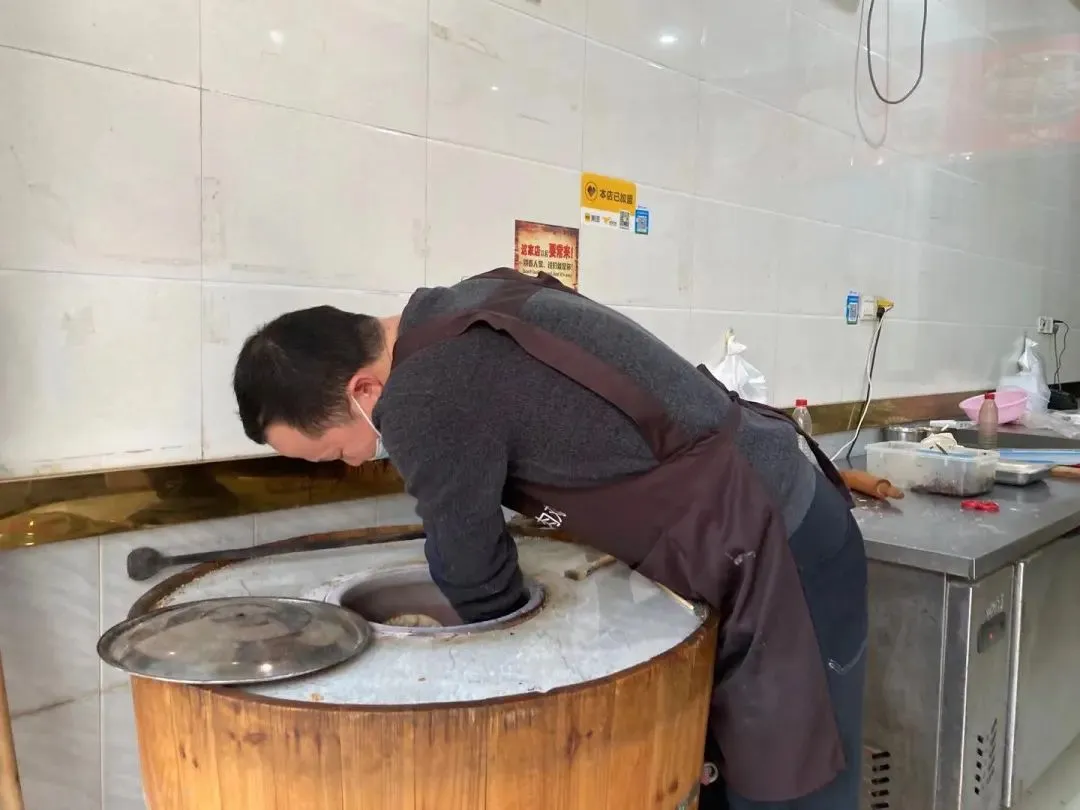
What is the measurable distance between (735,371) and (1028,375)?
188cm

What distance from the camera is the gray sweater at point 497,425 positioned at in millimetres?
1022

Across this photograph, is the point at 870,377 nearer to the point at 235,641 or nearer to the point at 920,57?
the point at 920,57

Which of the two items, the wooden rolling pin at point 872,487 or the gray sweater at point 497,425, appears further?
the wooden rolling pin at point 872,487

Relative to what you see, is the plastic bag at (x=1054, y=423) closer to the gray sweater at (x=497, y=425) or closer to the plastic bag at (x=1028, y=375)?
the plastic bag at (x=1028, y=375)

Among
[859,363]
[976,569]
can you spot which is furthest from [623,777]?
[859,363]

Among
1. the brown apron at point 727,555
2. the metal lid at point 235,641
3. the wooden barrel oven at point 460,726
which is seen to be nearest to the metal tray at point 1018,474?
the brown apron at point 727,555

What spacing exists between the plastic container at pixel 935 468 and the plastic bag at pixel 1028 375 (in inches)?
45.6

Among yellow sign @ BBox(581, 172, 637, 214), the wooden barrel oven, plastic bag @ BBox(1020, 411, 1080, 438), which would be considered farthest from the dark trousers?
plastic bag @ BBox(1020, 411, 1080, 438)

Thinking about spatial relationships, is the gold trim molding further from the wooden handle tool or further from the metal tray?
the metal tray

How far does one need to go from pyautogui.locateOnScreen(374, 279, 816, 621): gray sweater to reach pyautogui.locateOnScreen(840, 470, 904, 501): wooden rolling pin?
1.01 meters

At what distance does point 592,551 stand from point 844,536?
39cm

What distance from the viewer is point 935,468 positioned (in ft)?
7.22

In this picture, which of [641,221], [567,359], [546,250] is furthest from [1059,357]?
[567,359]

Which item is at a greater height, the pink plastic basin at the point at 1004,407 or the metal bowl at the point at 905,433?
the pink plastic basin at the point at 1004,407
